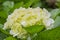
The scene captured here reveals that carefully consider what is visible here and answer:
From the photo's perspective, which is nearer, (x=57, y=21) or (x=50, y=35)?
(x=50, y=35)

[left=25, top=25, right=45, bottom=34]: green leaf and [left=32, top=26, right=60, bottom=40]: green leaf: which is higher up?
[left=25, top=25, right=45, bottom=34]: green leaf

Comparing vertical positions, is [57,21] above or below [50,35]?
above

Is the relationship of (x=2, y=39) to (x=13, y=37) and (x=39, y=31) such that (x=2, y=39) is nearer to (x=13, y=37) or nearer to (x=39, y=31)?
(x=13, y=37)

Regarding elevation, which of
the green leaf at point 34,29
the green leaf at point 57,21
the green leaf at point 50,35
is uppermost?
the green leaf at point 57,21

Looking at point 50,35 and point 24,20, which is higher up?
point 24,20

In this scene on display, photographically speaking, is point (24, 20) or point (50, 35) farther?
point (24, 20)

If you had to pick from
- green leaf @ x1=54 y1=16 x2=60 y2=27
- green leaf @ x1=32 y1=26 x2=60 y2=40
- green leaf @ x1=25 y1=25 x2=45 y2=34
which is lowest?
green leaf @ x1=32 y1=26 x2=60 y2=40

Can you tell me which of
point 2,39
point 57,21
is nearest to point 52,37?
point 57,21

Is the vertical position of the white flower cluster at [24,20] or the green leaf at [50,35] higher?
the white flower cluster at [24,20]

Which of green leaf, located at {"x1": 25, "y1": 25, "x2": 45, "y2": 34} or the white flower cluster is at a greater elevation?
the white flower cluster
